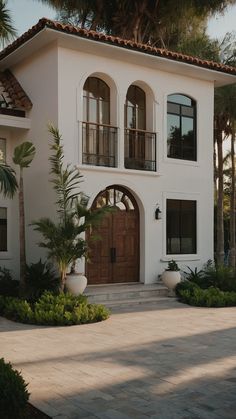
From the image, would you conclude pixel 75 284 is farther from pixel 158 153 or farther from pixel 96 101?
pixel 96 101

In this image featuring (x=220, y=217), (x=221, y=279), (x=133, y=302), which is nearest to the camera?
(x=133, y=302)

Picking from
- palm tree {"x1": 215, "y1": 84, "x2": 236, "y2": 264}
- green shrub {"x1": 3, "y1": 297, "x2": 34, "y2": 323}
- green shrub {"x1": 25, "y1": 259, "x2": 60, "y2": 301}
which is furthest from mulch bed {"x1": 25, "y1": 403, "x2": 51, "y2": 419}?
palm tree {"x1": 215, "y1": 84, "x2": 236, "y2": 264}

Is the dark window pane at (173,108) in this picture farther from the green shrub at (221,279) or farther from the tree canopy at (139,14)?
the tree canopy at (139,14)

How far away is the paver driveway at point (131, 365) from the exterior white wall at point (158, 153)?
3782 millimetres

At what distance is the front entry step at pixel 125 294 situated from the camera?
12320mm

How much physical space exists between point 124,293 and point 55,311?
9.68 ft

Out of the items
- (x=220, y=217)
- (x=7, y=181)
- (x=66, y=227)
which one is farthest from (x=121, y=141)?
(x=220, y=217)

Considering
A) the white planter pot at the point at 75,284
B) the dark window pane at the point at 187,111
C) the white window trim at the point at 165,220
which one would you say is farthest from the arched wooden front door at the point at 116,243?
the dark window pane at the point at 187,111

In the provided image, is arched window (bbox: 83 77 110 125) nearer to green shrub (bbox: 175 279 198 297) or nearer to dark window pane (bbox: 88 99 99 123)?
dark window pane (bbox: 88 99 99 123)

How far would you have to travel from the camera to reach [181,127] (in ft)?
51.0

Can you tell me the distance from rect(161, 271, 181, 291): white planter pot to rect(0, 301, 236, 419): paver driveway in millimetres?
2385

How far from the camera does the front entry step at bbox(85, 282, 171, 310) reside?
12.3 meters

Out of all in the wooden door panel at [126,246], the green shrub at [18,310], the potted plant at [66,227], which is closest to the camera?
the green shrub at [18,310]

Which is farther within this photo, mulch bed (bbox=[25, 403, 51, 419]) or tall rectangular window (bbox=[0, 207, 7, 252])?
tall rectangular window (bbox=[0, 207, 7, 252])
